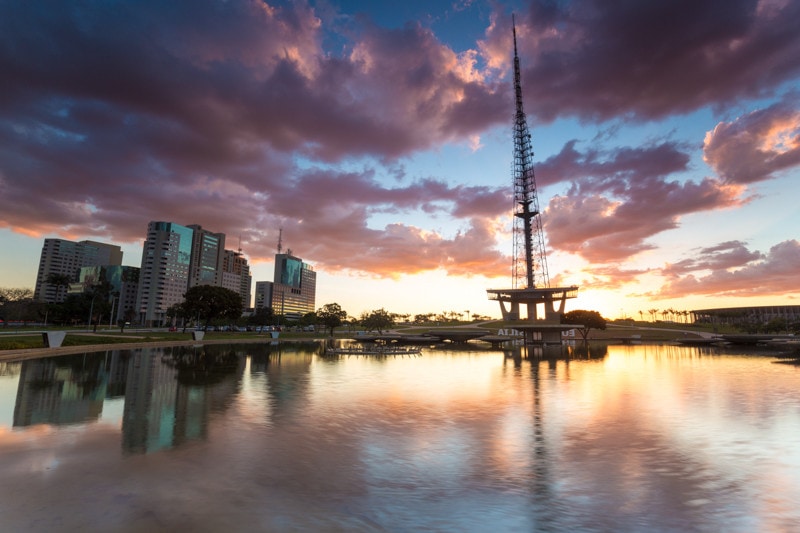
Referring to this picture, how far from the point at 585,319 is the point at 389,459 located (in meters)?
122

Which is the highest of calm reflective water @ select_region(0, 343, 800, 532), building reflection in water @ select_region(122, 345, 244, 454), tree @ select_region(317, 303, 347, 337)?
tree @ select_region(317, 303, 347, 337)

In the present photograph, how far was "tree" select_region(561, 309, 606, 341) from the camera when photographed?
121m

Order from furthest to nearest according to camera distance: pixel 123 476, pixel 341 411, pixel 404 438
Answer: pixel 341 411
pixel 404 438
pixel 123 476

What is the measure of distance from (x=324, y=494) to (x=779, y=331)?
17178 cm

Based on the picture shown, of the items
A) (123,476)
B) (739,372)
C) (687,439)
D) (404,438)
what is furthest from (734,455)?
(739,372)

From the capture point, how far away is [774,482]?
1109 centimetres

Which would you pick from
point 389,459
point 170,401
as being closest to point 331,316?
point 170,401

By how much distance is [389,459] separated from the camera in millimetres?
12539

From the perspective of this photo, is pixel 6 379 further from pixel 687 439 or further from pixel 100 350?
pixel 687 439

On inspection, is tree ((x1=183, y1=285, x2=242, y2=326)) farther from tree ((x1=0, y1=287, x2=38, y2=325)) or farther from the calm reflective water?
the calm reflective water

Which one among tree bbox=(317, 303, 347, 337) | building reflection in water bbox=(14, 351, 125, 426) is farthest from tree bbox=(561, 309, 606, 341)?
building reflection in water bbox=(14, 351, 125, 426)

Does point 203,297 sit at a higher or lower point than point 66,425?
higher

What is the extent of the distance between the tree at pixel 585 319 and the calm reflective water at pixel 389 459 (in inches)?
3939

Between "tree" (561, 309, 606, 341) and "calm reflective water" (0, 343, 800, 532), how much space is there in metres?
100
